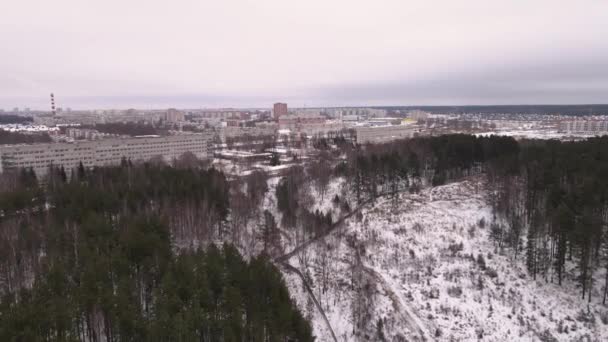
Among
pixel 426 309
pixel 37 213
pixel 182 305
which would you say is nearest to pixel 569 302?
pixel 426 309

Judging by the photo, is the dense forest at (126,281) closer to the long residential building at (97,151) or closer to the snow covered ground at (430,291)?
the snow covered ground at (430,291)

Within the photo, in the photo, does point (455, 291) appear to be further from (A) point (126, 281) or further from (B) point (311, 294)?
(A) point (126, 281)

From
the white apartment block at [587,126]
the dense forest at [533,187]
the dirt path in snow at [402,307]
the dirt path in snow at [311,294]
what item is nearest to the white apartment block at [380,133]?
the dense forest at [533,187]

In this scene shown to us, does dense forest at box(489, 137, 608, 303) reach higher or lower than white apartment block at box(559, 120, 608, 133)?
lower

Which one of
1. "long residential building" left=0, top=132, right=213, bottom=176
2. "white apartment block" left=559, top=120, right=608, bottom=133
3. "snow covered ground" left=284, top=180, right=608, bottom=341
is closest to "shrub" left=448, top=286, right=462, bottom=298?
"snow covered ground" left=284, top=180, right=608, bottom=341

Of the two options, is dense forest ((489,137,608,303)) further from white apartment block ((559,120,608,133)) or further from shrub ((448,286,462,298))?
white apartment block ((559,120,608,133))

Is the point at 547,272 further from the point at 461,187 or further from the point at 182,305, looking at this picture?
the point at 182,305
